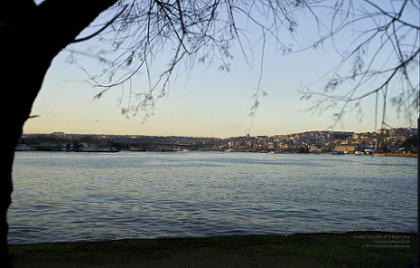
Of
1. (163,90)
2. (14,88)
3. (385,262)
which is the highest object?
(163,90)

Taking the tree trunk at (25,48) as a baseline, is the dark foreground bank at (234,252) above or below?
below

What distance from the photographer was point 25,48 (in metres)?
2.14

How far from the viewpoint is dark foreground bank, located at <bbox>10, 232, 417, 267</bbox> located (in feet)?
23.7

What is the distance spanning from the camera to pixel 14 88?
6.92 feet

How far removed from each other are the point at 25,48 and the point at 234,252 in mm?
7411

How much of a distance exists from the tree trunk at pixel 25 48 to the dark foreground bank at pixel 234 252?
563cm

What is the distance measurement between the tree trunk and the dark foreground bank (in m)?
5.63

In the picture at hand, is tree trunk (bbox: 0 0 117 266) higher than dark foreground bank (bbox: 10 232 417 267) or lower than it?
higher

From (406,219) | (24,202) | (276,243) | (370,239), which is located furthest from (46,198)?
(406,219)

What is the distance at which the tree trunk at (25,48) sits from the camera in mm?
2109

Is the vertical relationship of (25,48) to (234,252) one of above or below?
above

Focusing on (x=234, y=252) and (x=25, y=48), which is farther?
(x=234, y=252)

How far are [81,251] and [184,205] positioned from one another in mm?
11288

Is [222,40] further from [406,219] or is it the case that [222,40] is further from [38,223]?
[406,219]
